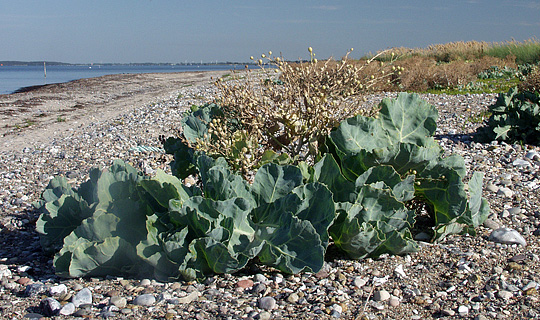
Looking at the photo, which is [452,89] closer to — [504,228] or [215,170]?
[504,228]

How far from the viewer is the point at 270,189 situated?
2582mm

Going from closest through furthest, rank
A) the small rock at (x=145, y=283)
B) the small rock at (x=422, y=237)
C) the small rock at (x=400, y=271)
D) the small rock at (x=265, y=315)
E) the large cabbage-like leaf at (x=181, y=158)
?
the small rock at (x=265, y=315), the small rock at (x=145, y=283), the small rock at (x=400, y=271), the small rock at (x=422, y=237), the large cabbage-like leaf at (x=181, y=158)

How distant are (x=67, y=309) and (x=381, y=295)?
5.35 ft

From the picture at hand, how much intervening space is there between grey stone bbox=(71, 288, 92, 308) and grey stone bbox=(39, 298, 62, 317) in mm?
79

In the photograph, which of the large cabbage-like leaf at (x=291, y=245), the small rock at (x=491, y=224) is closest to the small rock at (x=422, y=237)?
the small rock at (x=491, y=224)

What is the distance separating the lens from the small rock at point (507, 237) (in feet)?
9.75

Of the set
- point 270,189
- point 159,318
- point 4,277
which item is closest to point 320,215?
point 270,189

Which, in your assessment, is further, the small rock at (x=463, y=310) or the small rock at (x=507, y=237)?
the small rock at (x=507, y=237)

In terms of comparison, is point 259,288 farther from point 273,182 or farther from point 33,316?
point 33,316

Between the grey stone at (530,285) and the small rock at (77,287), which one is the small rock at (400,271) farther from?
the small rock at (77,287)

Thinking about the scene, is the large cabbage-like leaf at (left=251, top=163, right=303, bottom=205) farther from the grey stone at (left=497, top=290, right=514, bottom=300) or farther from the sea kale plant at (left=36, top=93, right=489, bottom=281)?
the grey stone at (left=497, top=290, right=514, bottom=300)

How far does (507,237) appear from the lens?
299 cm

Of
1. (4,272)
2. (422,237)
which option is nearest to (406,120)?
(422,237)

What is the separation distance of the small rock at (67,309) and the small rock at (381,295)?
5.15ft
